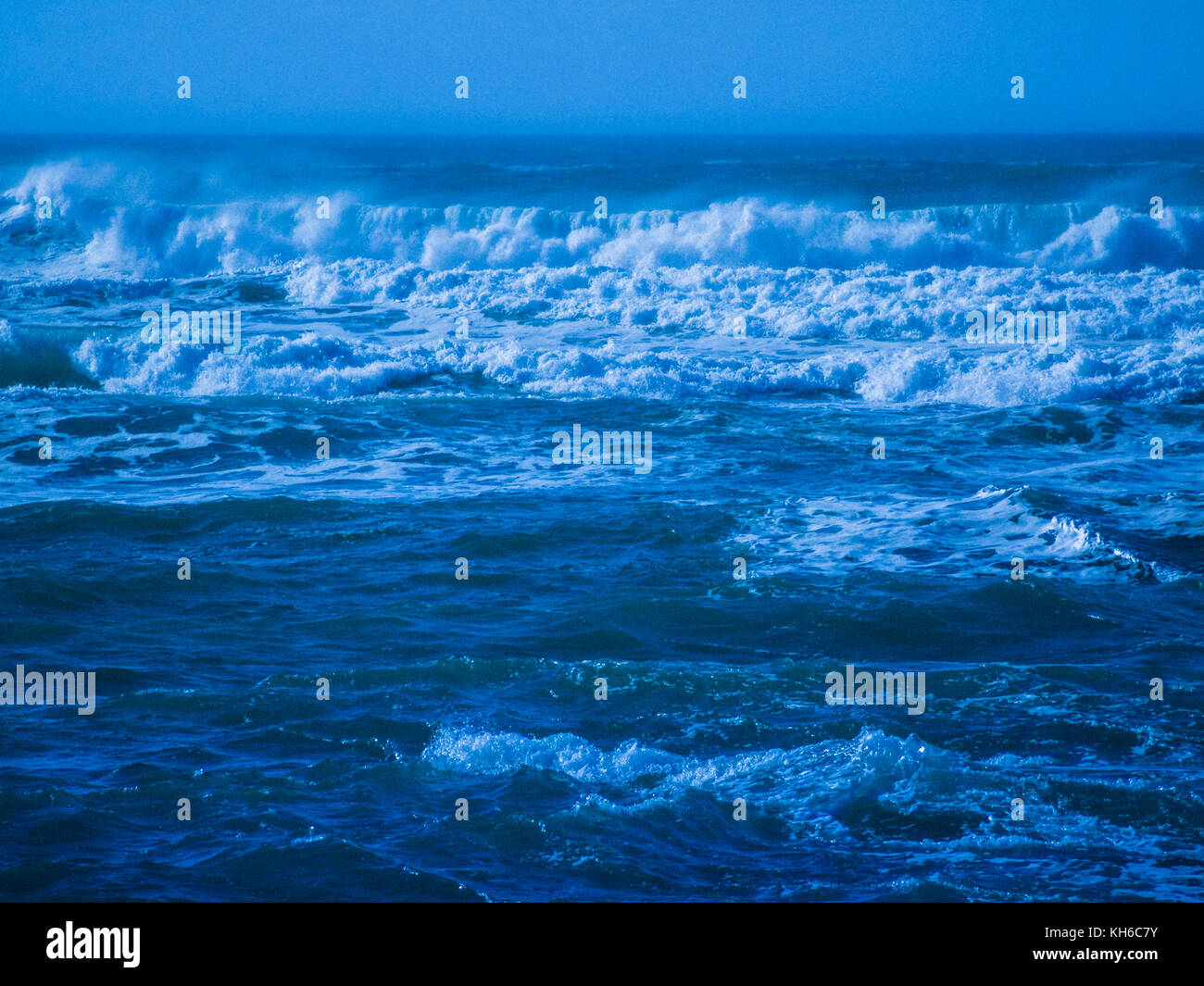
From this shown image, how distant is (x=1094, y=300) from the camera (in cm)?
2073

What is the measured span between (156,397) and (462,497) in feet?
21.9

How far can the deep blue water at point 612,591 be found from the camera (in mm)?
5738

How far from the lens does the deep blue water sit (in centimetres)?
574

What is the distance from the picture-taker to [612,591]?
30.6 ft

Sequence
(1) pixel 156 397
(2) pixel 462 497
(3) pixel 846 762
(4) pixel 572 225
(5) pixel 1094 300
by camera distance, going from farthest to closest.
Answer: (4) pixel 572 225 < (5) pixel 1094 300 < (1) pixel 156 397 < (2) pixel 462 497 < (3) pixel 846 762

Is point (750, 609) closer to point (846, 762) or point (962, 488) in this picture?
point (846, 762)

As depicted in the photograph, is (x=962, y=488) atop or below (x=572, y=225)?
below

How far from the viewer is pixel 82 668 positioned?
790 cm
